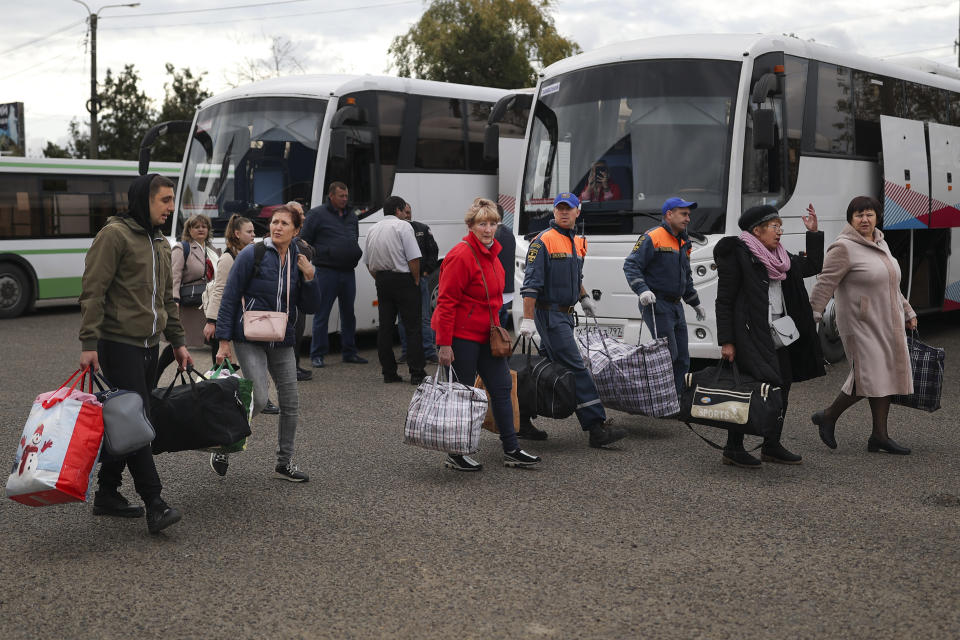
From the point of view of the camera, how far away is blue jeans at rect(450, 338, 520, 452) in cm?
709

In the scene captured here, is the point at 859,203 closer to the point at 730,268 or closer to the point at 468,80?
the point at 730,268

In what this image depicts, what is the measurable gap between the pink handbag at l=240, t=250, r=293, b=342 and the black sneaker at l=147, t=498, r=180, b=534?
4.25 feet

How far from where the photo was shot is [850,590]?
4.67 meters

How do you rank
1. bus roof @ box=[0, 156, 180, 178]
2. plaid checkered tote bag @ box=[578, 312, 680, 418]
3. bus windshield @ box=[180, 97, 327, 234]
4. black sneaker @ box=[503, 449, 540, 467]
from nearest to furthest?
black sneaker @ box=[503, 449, 540, 467]
plaid checkered tote bag @ box=[578, 312, 680, 418]
bus windshield @ box=[180, 97, 327, 234]
bus roof @ box=[0, 156, 180, 178]

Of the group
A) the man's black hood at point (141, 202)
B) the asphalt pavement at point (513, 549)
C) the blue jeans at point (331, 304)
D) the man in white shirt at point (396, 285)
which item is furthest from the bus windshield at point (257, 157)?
the man's black hood at point (141, 202)

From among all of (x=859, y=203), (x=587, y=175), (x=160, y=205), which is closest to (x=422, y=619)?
(x=160, y=205)

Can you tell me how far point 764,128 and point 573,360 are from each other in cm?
388

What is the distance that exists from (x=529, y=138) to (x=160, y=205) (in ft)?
22.4

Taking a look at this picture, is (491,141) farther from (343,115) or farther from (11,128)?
(11,128)

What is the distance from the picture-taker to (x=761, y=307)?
6914 mm

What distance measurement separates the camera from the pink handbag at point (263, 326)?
6516 millimetres

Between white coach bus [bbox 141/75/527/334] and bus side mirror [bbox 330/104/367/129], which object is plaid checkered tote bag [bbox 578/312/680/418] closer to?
white coach bus [bbox 141/75/527/334]

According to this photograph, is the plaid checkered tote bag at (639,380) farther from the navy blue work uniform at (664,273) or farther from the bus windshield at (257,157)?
the bus windshield at (257,157)

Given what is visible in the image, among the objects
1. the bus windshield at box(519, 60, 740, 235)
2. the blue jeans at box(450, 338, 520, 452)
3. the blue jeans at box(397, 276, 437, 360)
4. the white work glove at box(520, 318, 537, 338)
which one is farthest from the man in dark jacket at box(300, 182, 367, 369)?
the blue jeans at box(450, 338, 520, 452)
